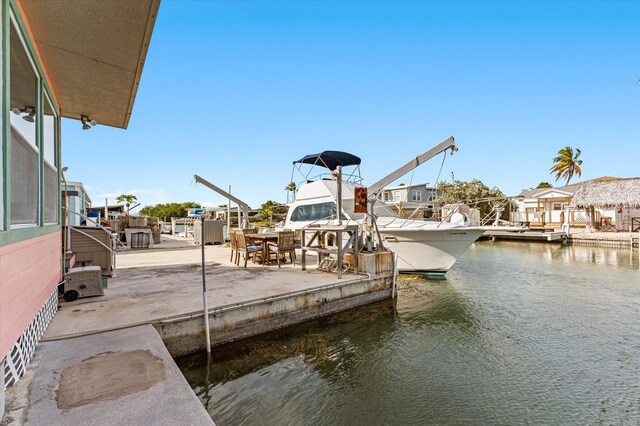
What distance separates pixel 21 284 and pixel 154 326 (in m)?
1.73

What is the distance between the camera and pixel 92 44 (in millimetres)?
3359

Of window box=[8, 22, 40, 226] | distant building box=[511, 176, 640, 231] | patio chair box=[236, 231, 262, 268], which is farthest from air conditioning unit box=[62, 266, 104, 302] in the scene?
distant building box=[511, 176, 640, 231]

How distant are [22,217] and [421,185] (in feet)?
110

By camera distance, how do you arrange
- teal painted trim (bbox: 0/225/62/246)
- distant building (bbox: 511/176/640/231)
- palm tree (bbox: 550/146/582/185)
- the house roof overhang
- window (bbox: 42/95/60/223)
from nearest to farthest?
teal painted trim (bbox: 0/225/62/246) < the house roof overhang < window (bbox: 42/95/60/223) < distant building (bbox: 511/176/640/231) < palm tree (bbox: 550/146/582/185)

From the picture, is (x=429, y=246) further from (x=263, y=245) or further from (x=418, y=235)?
(x=263, y=245)

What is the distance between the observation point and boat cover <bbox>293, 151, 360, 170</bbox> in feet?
41.1

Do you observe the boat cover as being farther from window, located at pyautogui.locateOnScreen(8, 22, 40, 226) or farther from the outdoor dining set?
window, located at pyautogui.locateOnScreen(8, 22, 40, 226)

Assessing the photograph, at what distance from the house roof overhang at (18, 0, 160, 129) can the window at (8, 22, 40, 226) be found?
36cm

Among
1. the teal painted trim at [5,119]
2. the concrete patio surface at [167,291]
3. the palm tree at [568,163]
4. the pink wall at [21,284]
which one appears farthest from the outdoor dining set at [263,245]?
the palm tree at [568,163]

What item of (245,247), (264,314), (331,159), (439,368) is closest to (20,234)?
(264,314)

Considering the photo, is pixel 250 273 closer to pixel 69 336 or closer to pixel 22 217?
pixel 69 336

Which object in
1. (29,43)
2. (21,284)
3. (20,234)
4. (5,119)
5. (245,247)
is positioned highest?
(29,43)

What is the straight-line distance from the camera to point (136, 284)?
6.17m

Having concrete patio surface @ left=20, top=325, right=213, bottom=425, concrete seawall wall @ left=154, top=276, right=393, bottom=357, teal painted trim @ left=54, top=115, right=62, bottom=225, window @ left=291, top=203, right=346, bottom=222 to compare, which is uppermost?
teal painted trim @ left=54, top=115, right=62, bottom=225
